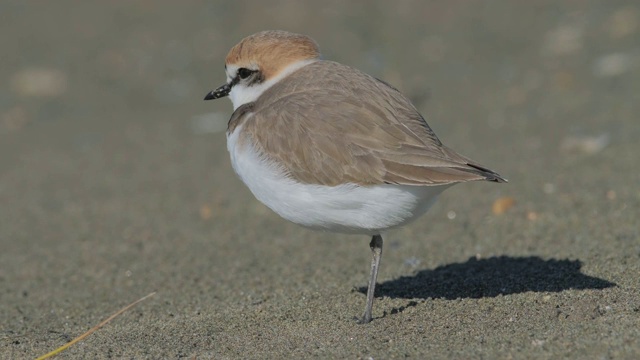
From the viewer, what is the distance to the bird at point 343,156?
4156 mm

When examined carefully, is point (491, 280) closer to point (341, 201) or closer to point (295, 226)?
point (341, 201)

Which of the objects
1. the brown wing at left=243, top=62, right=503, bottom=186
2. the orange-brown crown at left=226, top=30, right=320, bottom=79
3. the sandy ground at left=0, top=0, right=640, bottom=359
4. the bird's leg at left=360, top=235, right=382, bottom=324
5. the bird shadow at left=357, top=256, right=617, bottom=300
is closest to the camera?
the brown wing at left=243, top=62, right=503, bottom=186

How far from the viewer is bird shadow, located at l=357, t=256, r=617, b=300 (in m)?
4.66

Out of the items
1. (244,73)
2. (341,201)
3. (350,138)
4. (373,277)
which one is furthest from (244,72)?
(373,277)

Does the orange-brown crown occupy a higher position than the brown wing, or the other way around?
the orange-brown crown

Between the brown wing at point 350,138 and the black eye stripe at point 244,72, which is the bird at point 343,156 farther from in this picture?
the black eye stripe at point 244,72

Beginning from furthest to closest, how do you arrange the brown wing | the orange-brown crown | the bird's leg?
the orange-brown crown < the bird's leg < the brown wing

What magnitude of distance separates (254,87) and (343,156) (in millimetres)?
887

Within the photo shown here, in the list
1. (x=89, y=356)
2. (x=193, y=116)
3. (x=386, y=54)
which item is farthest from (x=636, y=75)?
(x=89, y=356)

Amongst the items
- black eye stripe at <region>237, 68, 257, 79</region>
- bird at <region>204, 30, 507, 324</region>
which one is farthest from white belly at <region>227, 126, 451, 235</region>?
black eye stripe at <region>237, 68, 257, 79</region>

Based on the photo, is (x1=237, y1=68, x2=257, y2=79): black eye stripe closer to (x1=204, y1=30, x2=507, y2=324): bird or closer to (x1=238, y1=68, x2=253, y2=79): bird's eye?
(x1=238, y1=68, x2=253, y2=79): bird's eye

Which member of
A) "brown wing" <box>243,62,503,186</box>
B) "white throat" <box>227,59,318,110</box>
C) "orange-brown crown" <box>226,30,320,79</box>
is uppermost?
"orange-brown crown" <box>226,30,320,79</box>

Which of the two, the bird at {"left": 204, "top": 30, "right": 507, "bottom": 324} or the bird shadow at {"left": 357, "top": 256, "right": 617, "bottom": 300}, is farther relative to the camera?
the bird shadow at {"left": 357, "top": 256, "right": 617, "bottom": 300}

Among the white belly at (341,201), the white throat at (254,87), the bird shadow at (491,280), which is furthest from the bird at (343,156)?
the bird shadow at (491,280)
